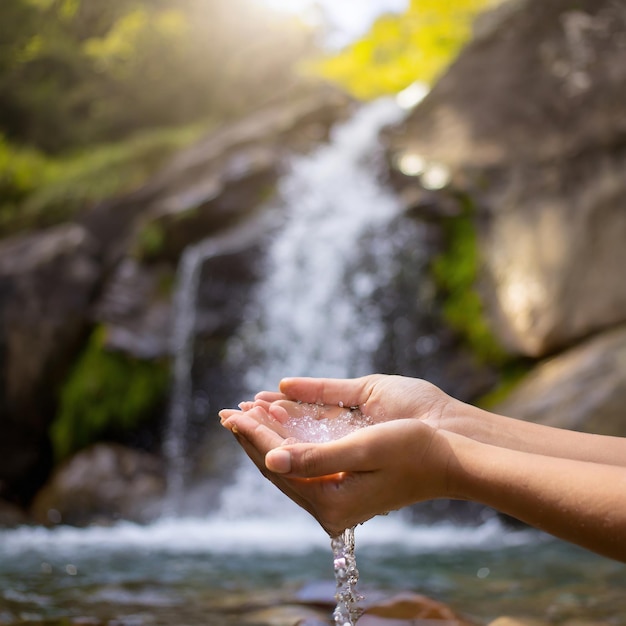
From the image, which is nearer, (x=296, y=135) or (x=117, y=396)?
(x=117, y=396)

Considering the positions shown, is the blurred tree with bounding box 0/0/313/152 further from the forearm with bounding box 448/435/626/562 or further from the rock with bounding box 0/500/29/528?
the forearm with bounding box 448/435/626/562

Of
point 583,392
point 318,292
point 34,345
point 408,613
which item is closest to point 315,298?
point 318,292

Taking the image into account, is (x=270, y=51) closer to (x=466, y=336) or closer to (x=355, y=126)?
→ (x=355, y=126)

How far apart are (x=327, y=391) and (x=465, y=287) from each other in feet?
16.4

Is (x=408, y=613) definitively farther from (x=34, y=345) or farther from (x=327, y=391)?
(x=34, y=345)

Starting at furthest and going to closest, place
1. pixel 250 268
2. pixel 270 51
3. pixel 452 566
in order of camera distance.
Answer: pixel 270 51 < pixel 250 268 < pixel 452 566

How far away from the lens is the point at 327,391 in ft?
6.32

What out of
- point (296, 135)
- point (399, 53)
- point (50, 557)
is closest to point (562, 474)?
point (50, 557)

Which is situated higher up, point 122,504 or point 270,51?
point 270,51

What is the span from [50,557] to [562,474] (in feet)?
12.5

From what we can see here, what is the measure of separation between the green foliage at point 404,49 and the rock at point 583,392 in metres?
9.88

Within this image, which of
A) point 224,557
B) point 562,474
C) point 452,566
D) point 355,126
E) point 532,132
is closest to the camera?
point 562,474

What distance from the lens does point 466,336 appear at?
644cm

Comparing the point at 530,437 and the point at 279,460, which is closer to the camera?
the point at 279,460
